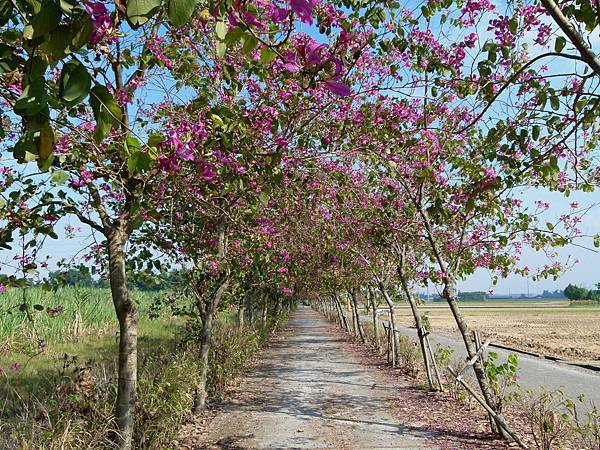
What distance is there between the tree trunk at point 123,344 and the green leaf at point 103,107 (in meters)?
4.12

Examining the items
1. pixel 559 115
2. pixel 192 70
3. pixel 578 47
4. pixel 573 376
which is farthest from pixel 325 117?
pixel 573 376

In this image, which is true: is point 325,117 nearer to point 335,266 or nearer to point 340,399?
point 340,399

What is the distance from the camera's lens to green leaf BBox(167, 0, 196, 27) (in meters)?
1.12

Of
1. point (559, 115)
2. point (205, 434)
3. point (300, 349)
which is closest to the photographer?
point (559, 115)

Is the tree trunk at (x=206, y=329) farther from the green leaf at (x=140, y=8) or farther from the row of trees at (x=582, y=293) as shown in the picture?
the row of trees at (x=582, y=293)

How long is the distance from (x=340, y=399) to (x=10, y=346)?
8.82 meters

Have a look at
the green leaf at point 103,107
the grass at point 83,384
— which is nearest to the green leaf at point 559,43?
the green leaf at point 103,107

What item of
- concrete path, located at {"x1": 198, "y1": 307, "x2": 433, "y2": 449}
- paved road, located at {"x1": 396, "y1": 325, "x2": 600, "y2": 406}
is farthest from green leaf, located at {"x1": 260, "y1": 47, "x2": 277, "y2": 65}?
paved road, located at {"x1": 396, "y1": 325, "x2": 600, "y2": 406}

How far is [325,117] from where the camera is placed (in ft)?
22.4

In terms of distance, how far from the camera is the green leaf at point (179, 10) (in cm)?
112

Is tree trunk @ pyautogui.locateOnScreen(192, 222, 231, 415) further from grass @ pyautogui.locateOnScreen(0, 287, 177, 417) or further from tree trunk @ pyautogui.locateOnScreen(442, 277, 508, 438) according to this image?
tree trunk @ pyautogui.locateOnScreen(442, 277, 508, 438)

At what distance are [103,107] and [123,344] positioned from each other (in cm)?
440

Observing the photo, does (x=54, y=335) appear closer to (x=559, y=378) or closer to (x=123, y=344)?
(x=123, y=344)

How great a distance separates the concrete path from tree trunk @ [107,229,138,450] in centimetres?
213
